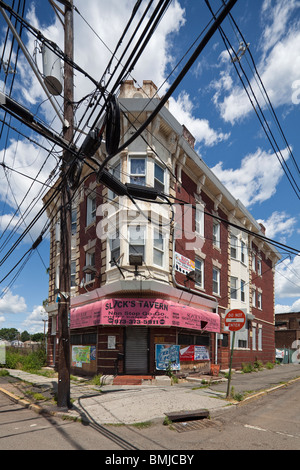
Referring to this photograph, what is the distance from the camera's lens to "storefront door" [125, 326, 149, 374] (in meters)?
15.6

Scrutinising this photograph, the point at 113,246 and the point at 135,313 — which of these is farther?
the point at 113,246

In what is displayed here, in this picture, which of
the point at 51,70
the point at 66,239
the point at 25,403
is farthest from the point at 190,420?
the point at 51,70

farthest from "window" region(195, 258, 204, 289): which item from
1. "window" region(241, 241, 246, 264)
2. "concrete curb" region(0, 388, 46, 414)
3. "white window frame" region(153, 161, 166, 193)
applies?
"concrete curb" region(0, 388, 46, 414)

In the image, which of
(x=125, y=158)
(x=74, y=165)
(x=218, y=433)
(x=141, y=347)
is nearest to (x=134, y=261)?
(x=141, y=347)

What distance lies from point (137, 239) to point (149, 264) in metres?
1.27

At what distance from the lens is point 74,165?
10.3 m

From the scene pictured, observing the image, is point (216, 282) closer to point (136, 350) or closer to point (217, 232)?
point (217, 232)

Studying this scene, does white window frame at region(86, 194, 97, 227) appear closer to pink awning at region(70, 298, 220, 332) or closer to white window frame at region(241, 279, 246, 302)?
pink awning at region(70, 298, 220, 332)

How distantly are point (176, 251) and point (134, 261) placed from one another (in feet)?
10.6

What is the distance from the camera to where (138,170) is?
17.0m

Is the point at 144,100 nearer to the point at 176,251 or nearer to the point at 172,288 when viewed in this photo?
the point at 176,251

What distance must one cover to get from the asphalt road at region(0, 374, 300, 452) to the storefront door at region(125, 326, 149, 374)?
20.3 ft

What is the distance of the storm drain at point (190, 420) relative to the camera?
27.3 ft

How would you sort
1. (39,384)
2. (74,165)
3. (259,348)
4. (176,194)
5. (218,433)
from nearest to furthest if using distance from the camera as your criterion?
(218,433)
(74,165)
(39,384)
(176,194)
(259,348)
